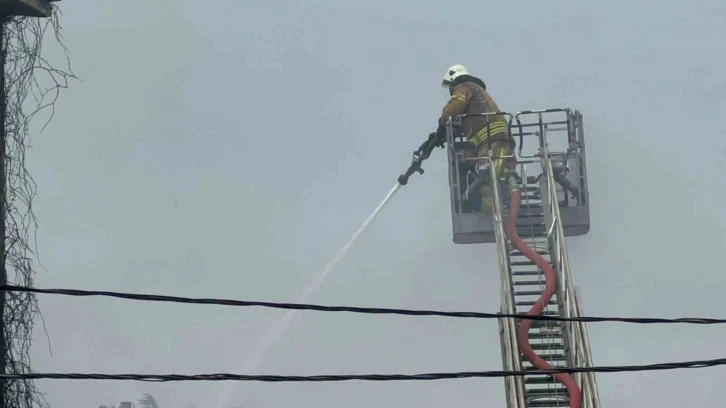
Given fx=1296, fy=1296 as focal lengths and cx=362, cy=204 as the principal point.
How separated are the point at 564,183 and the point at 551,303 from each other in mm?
3275

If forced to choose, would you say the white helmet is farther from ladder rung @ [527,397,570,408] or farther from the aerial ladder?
ladder rung @ [527,397,570,408]

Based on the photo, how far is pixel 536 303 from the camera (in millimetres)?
14156

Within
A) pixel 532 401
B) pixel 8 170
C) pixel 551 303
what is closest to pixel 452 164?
pixel 551 303

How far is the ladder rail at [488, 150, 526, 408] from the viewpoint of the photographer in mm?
12930

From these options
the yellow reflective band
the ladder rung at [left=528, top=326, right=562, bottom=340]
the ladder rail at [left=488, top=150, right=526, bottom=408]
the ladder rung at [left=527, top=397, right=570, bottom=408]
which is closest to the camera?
the ladder rail at [left=488, top=150, right=526, bottom=408]

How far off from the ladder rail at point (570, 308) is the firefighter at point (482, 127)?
1.14 metres

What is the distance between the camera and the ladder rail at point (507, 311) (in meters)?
12.9

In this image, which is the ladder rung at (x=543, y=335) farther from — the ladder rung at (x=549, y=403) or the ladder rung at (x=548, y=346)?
the ladder rung at (x=549, y=403)

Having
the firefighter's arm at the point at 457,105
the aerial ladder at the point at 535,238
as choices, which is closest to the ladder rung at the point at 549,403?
the aerial ladder at the point at 535,238

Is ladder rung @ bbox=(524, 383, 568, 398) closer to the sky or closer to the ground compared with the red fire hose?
closer to the ground

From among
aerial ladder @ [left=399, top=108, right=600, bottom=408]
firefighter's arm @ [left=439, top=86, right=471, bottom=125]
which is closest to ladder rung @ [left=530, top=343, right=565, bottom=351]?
aerial ladder @ [left=399, top=108, right=600, bottom=408]

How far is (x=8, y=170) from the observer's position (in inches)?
382

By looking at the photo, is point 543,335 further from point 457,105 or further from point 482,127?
point 457,105

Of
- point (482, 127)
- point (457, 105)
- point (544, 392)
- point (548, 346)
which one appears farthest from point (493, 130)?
point (544, 392)
